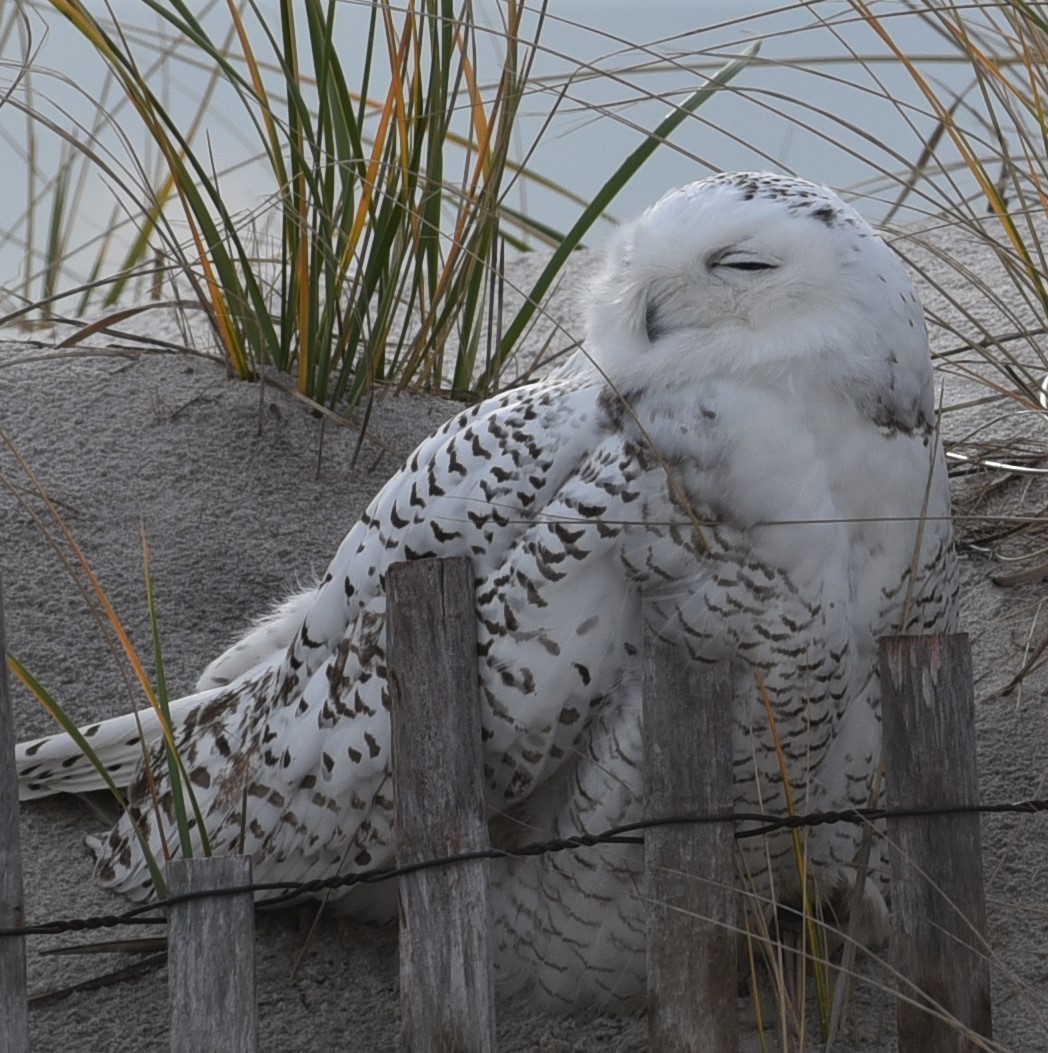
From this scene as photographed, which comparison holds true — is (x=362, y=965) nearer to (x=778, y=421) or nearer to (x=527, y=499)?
(x=527, y=499)

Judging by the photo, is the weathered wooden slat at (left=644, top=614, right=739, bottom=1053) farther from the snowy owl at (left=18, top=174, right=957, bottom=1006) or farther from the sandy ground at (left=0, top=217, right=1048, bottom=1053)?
the sandy ground at (left=0, top=217, right=1048, bottom=1053)

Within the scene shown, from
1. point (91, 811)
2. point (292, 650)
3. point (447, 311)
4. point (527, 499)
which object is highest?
point (447, 311)

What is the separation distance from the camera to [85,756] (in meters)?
2.85

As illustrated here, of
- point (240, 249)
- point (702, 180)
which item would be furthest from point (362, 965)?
point (240, 249)

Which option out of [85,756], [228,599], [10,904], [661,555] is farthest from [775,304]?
[228,599]

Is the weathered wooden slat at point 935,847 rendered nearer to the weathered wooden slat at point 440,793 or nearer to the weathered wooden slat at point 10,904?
the weathered wooden slat at point 440,793

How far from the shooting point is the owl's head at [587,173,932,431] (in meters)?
2.15

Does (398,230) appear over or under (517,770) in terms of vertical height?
over

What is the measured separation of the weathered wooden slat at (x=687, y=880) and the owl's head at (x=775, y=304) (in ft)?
1.34

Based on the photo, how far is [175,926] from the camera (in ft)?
6.51

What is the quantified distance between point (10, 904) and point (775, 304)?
1256mm

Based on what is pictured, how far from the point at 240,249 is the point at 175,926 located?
6.56 ft

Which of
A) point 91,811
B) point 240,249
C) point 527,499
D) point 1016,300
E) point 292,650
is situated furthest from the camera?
point 1016,300

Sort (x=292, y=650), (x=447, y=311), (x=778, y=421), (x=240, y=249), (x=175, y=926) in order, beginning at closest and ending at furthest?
(x=175, y=926) < (x=778, y=421) < (x=292, y=650) < (x=240, y=249) < (x=447, y=311)
